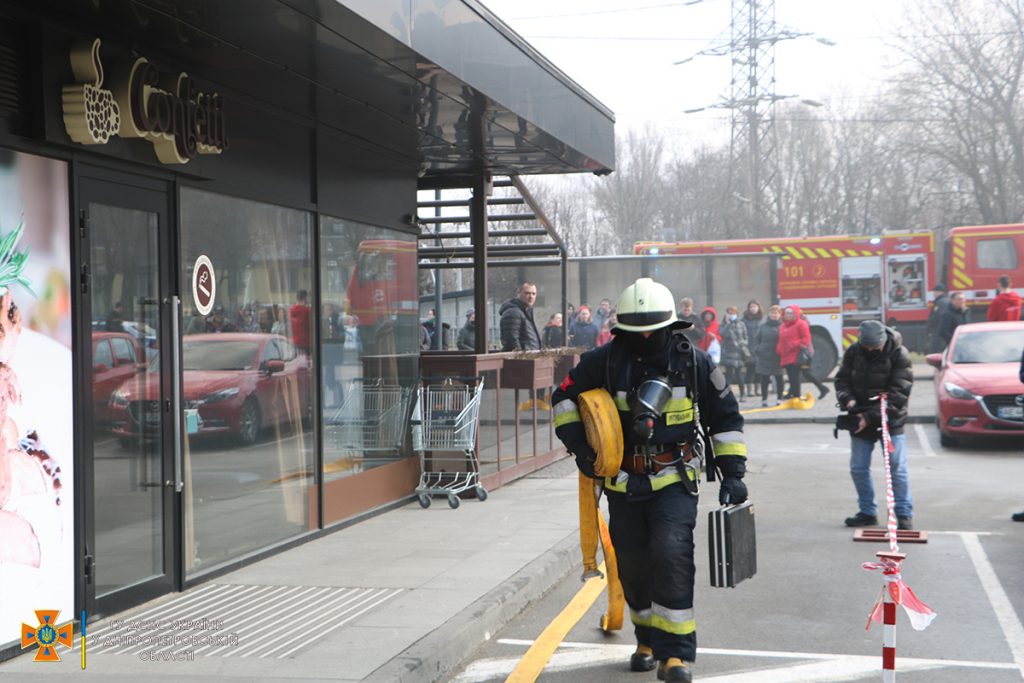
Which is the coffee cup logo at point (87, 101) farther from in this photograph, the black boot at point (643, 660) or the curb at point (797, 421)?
the curb at point (797, 421)

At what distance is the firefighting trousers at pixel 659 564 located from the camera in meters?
5.65

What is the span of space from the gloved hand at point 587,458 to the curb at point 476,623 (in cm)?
117

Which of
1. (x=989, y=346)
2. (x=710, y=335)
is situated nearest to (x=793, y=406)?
(x=710, y=335)

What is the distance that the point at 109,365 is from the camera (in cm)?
685

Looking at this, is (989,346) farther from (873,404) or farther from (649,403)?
(649,403)

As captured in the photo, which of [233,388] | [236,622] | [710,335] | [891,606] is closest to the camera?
[891,606]

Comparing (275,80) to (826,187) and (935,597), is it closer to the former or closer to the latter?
(935,597)

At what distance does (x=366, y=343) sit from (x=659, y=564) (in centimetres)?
538

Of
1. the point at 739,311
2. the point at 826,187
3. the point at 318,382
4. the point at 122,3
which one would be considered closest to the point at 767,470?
the point at 318,382

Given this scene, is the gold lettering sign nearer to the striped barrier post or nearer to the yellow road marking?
the yellow road marking

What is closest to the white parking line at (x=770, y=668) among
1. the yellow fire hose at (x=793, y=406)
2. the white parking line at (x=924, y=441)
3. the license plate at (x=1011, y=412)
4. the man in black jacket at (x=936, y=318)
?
the white parking line at (x=924, y=441)

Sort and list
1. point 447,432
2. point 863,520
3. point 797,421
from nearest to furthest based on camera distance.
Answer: point 863,520 → point 447,432 → point 797,421

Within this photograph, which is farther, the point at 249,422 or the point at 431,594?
the point at 249,422
